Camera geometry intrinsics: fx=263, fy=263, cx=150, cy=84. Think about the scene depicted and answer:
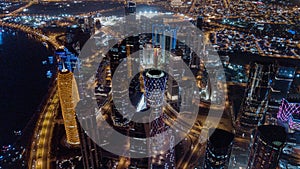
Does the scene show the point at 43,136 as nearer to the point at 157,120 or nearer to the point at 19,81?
the point at 157,120

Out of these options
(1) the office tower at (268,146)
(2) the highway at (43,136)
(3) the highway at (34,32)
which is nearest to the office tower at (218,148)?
(1) the office tower at (268,146)

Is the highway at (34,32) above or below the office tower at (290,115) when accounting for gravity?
above

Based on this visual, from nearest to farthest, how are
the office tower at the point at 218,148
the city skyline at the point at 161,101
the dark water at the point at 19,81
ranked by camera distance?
1. the office tower at the point at 218,148
2. the city skyline at the point at 161,101
3. the dark water at the point at 19,81

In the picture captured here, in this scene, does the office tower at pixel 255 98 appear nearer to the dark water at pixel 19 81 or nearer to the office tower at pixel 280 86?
the office tower at pixel 280 86

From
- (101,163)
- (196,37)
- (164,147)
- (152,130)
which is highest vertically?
(196,37)

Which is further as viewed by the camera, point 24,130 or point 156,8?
point 156,8

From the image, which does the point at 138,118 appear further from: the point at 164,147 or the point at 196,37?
the point at 196,37

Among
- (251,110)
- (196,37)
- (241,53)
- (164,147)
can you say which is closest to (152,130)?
(164,147)

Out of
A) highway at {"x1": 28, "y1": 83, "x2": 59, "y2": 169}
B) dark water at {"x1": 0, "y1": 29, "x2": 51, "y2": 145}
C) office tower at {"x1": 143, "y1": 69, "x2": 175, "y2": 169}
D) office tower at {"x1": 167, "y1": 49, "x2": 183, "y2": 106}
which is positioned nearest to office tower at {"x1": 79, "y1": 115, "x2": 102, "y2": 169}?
office tower at {"x1": 143, "y1": 69, "x2": 175, "y2": 169}
